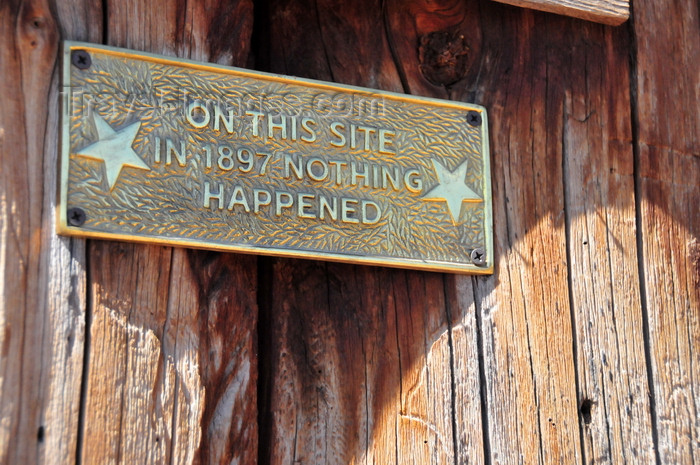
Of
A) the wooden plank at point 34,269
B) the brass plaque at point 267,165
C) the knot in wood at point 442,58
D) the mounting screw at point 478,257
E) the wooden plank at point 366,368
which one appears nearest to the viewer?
the wooden plank at point 34,269

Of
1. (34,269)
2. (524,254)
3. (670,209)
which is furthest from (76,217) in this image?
(670,209)

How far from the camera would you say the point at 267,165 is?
6.46 ft

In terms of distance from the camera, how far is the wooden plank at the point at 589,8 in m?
2.16

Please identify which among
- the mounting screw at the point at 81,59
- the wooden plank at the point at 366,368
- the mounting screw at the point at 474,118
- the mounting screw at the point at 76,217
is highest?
the mounting screw at the point at 81,59

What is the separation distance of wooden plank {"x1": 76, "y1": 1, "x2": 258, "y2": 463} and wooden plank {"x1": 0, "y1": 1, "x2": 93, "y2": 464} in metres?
0.04

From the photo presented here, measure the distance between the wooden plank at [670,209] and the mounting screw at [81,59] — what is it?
1.34 m

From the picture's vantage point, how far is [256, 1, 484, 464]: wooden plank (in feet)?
6.44

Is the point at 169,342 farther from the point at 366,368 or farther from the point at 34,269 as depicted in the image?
the point at 366,368

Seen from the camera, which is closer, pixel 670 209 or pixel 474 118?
pixel 474 118

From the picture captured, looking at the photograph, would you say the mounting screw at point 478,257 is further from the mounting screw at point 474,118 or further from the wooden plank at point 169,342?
the wooden plank at point 169,342

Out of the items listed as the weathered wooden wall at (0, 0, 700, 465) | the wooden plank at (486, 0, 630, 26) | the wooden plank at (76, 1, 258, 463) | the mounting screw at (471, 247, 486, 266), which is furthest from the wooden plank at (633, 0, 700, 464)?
the wooden plank at (76, 1, 258, 463)

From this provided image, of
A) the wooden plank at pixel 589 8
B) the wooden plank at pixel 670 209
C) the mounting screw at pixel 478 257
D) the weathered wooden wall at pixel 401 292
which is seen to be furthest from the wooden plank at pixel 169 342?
the wooden plank at pixel 670 209

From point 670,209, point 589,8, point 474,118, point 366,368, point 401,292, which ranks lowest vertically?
point 366,368

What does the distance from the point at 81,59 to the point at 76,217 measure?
328 millimetres
